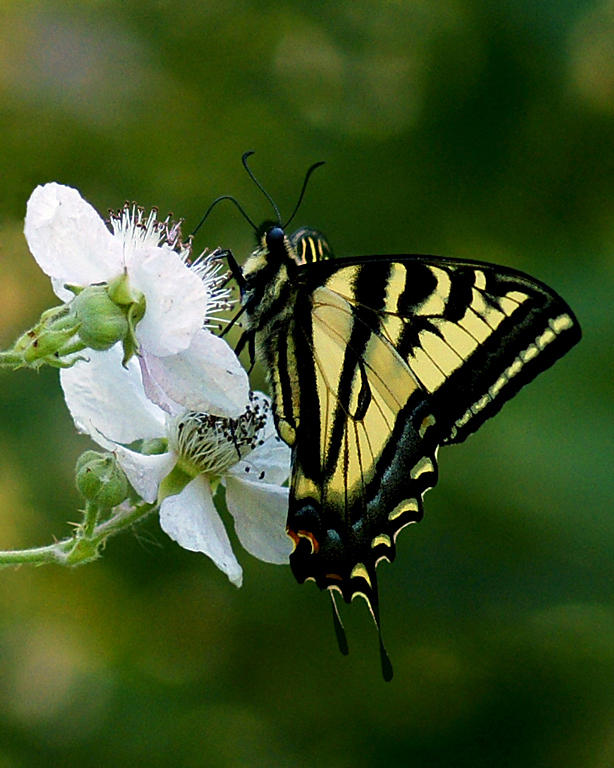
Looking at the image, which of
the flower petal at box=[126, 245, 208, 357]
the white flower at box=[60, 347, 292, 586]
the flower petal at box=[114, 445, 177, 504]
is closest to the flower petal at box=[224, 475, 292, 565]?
the white flower at box=[60, 347, 292, 586]

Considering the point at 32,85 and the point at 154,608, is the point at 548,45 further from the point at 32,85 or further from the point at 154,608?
the point at 154,608

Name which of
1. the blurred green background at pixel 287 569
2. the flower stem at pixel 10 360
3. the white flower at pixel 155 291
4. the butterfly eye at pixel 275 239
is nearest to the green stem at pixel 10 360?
the flower stem at pixel 10 360

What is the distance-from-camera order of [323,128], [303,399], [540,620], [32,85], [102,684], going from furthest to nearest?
[323,128], [32,85], [540,620], [102,684], [303,399]

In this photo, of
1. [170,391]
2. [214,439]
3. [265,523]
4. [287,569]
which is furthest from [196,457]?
→ [287,569]

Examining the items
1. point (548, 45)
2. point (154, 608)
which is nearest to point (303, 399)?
point (154, 608)

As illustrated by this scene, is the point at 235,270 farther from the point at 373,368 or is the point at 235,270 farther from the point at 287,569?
the point at 287,569

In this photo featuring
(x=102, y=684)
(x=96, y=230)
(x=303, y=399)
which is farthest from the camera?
(x=102, y=684)

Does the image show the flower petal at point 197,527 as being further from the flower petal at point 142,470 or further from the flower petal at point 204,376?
the flower petal at point 204,376
